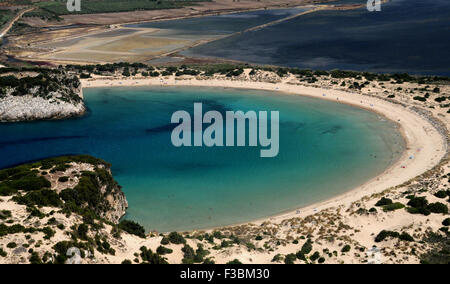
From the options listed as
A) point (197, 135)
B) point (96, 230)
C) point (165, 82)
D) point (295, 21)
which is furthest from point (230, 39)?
point (96, 230)

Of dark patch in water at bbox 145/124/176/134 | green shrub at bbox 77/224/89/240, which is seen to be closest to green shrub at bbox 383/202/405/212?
green shrub at bbox 77/224/89/240

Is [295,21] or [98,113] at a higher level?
[295,21]

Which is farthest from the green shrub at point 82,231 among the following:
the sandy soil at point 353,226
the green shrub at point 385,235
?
the green shrub at point 385,235

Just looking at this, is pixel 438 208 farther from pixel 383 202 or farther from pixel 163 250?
pixel 163 250

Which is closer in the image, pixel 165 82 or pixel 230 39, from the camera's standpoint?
pixel 165 82

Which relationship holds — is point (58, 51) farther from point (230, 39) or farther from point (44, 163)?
point (44, 163)

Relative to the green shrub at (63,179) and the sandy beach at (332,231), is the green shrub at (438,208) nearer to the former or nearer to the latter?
the sandy beach at (332,231)
